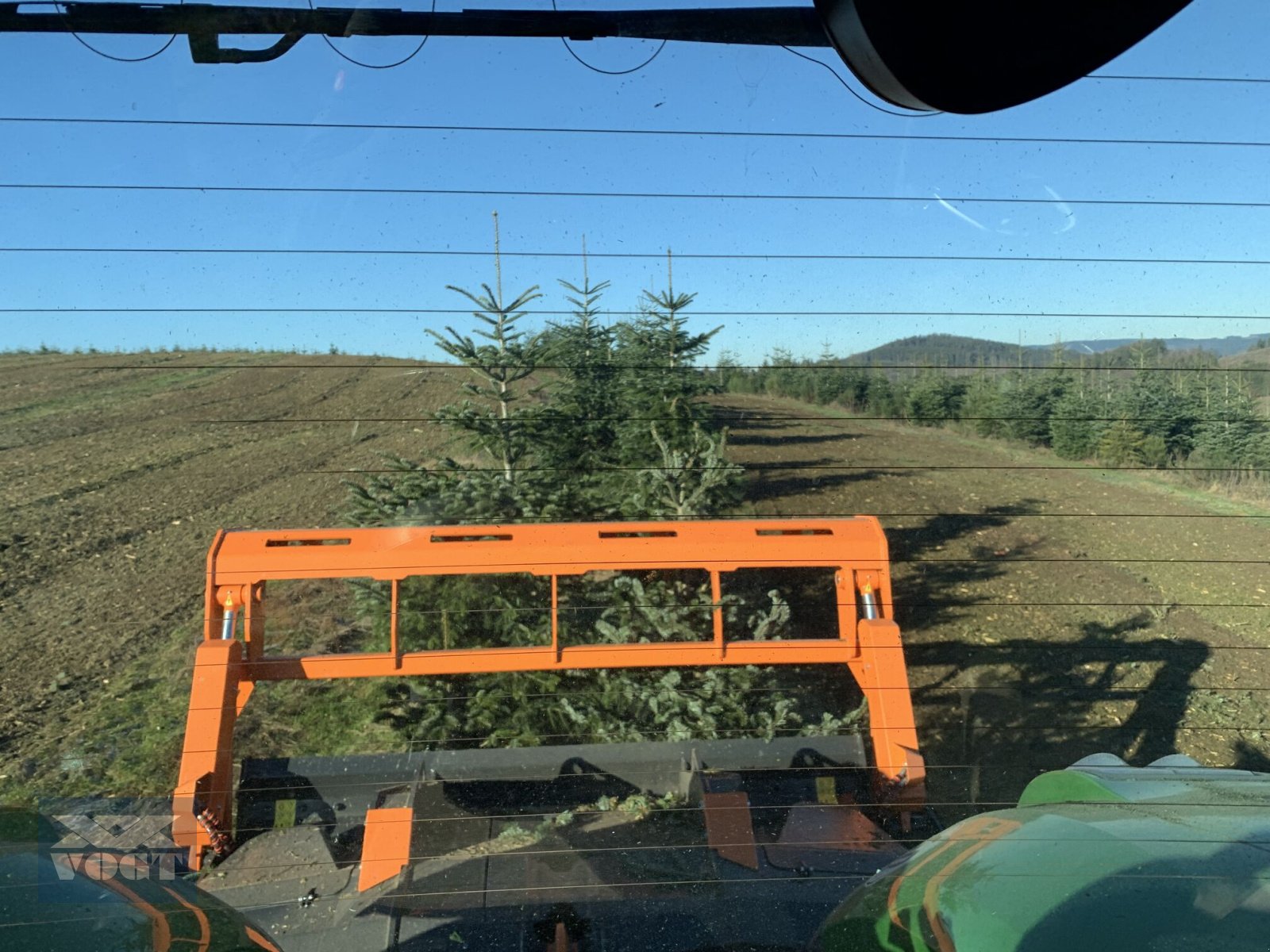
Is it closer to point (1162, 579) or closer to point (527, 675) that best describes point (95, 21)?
point (527, 675)

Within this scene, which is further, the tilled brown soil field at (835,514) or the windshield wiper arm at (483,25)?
the tilled brown soil field at (835,514)

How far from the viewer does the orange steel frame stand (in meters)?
3.15

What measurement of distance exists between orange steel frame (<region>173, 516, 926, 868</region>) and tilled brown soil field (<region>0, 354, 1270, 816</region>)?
748 mm

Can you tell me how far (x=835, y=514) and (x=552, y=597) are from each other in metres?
2.96

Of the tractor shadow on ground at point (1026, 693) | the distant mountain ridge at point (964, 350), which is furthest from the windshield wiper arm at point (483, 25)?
the tractor shadow on ground at point (1026, 693)

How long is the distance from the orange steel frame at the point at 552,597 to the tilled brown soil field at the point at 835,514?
0.75m

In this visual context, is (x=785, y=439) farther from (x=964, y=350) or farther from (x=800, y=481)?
(x=964, y=350)

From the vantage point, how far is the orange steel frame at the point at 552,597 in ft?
10.3

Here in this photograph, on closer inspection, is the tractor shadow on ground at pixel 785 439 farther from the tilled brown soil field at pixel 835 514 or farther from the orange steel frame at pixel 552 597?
the orange steel frame at pixel 552 597

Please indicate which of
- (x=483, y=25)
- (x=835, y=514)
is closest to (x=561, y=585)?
(x=835, y=514)

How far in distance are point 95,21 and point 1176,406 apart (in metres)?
7.09

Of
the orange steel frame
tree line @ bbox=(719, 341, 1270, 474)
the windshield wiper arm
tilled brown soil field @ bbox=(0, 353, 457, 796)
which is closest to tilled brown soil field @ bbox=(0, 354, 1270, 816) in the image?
tilled brown soil field @ bbox=(0, 353, 457, 796)

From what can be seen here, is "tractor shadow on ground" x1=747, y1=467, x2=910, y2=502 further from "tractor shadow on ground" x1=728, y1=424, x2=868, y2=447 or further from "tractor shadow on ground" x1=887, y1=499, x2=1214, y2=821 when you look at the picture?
"tractor shadow on ground" x1=887, y1=499, x2=1214, y2=821

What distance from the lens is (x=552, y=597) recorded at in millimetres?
3250
